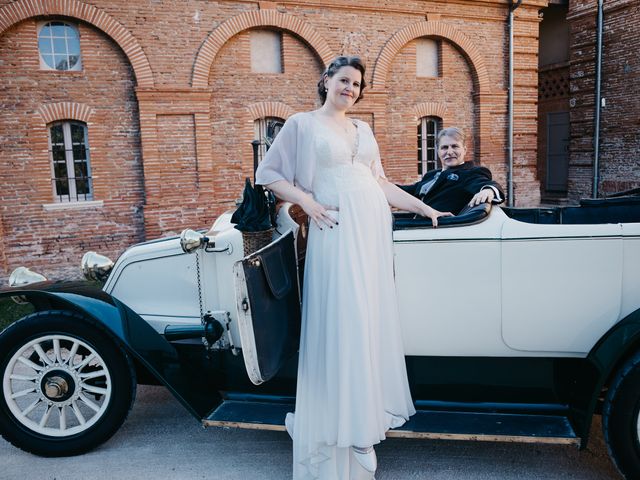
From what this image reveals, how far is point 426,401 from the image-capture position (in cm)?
314

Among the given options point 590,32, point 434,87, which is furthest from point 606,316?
point 590,32

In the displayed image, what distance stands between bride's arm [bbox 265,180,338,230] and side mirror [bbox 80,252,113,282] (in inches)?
58.8

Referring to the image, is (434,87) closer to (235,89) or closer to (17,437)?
(235,89)

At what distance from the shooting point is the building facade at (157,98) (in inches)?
411

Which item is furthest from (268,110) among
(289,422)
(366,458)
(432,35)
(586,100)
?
(586,100)

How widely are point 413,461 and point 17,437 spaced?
2393 mm

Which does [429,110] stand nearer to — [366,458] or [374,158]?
[374,158]

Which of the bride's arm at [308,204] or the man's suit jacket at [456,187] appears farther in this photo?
the man's suit jacket at [456,187]

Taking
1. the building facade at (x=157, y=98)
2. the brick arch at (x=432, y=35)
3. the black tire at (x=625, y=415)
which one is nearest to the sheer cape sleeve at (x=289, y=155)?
the black tire at (x=625, y=415)

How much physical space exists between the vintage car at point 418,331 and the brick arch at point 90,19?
27.2ft

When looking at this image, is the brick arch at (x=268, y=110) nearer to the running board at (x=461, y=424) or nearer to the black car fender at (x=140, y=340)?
the black car fender at (x=140, y=340)

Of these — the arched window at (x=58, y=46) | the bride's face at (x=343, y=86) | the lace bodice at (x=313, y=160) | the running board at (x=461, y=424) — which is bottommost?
the running board at (x=461, y=424)

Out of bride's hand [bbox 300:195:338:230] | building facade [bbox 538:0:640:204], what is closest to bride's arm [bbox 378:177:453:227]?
bride's hand [bbox 300:195:338:230]

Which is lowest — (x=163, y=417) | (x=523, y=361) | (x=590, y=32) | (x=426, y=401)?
(x=163, y=417)
